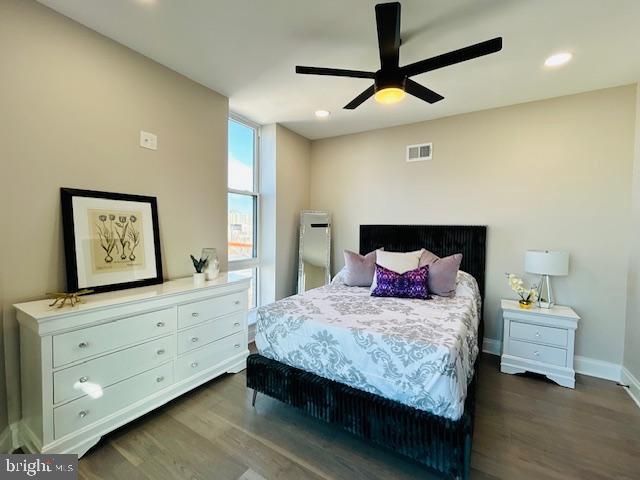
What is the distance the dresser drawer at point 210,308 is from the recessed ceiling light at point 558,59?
3174 millimetres

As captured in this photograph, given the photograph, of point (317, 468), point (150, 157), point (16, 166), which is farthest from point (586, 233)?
point (16, 166)

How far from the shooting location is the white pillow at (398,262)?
281 centimetres

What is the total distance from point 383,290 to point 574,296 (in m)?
1.93

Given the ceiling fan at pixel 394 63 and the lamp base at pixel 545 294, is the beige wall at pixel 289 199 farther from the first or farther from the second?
the lamp base at pixel 545 294

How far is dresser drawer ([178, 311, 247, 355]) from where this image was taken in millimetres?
2225

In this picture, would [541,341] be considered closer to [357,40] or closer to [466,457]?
[466,457]

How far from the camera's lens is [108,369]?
5.84ft

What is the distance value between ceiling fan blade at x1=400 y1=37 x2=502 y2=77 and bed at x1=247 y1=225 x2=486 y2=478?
1.60m

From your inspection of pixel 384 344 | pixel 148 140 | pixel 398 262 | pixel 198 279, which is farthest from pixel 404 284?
pixel 148 140

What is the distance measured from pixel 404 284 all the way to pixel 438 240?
1.07 m

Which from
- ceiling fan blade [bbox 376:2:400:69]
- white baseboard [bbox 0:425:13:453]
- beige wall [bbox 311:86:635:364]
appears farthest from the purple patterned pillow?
white baseboard [bbox 0:425:13:453]

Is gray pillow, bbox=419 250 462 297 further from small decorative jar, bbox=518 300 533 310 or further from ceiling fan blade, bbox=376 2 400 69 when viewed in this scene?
ceiling fan blade, bbox=376 2 400 69

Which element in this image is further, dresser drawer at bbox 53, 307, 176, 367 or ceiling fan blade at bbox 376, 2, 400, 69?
dresser drawer at bbox 53, 307, 176, 367

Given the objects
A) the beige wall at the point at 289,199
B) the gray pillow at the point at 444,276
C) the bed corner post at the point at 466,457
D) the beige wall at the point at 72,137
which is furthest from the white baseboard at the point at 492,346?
the beige wall at the point at 72,137
